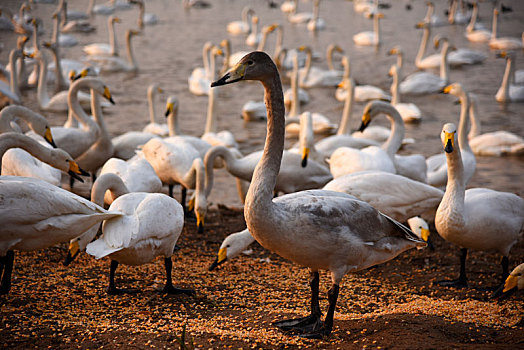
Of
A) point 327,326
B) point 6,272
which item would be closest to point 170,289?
point 6,272

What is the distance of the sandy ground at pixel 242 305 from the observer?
425 centimetres

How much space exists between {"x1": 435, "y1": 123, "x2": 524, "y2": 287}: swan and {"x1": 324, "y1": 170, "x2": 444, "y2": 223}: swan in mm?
756

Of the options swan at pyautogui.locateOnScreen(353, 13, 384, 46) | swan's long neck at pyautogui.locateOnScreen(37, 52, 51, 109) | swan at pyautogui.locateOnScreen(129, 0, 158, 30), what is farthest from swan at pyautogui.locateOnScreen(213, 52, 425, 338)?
swan at pyautogui.locateOnScreen(129, 0, 158, 30)

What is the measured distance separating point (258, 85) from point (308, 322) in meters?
14.3

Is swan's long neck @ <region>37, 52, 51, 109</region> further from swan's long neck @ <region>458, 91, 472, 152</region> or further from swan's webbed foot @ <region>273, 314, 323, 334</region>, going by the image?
swan's webbed foot @ <region>273, 314, 323, 334</region>

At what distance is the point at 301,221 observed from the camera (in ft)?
13.8

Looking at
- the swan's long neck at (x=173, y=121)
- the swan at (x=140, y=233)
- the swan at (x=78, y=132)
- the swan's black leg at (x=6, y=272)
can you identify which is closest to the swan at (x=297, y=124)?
the swan's long neck at (x=173, y=121)

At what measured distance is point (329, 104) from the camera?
55.2 ft

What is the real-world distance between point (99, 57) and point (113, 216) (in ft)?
49.8

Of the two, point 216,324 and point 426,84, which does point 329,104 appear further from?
point 216,324

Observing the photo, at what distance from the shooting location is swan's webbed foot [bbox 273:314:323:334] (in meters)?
4.54

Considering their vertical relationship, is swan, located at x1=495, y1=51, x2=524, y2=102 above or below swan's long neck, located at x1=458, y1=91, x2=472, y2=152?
below

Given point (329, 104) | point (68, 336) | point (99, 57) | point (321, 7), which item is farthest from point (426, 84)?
point (321, 7)

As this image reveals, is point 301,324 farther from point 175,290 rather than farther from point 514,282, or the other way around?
point 514,282
